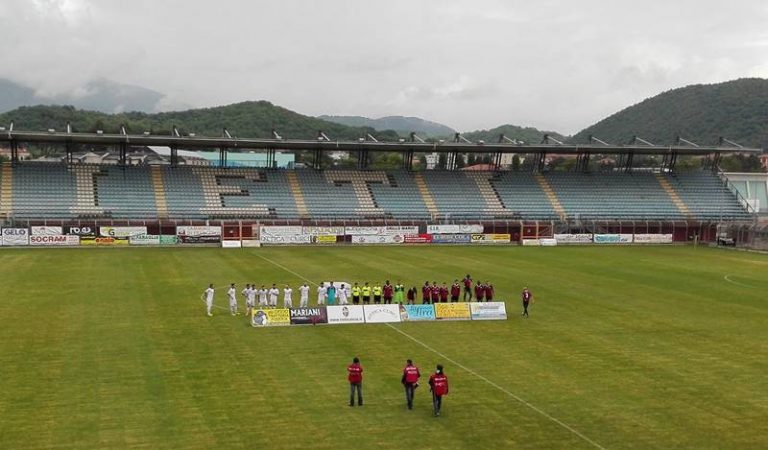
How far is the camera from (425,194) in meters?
81.2

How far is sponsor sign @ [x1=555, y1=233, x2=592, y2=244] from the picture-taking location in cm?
7338

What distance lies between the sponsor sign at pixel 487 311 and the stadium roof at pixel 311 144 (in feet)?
145

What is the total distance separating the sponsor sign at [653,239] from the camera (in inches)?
2963

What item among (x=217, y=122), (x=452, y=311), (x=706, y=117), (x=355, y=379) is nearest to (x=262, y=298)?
(x=452, y=311)

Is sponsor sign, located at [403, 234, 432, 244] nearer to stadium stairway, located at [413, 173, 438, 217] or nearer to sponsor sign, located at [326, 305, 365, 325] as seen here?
stadium stairway, located at [413, 173, 438, 217]

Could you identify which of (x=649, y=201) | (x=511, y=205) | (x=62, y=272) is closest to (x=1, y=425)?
(x=62, y=272)

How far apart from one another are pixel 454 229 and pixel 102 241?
3270 cm

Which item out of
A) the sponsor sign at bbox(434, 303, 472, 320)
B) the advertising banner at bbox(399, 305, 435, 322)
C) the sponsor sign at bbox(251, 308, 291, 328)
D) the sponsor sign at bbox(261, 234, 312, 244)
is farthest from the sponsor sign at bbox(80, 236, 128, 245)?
the sponsor sign at bbox(434, 303, 472, 320)

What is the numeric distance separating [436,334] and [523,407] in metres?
9.46

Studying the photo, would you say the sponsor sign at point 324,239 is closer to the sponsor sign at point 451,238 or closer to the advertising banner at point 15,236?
the sponsor sign at point 451,238

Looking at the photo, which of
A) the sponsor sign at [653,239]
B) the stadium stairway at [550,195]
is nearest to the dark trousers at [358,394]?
the sponsor sign at [653,239]

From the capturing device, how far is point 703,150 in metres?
83.3

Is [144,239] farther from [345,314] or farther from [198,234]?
[345,314]

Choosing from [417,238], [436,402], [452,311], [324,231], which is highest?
[324,231]
